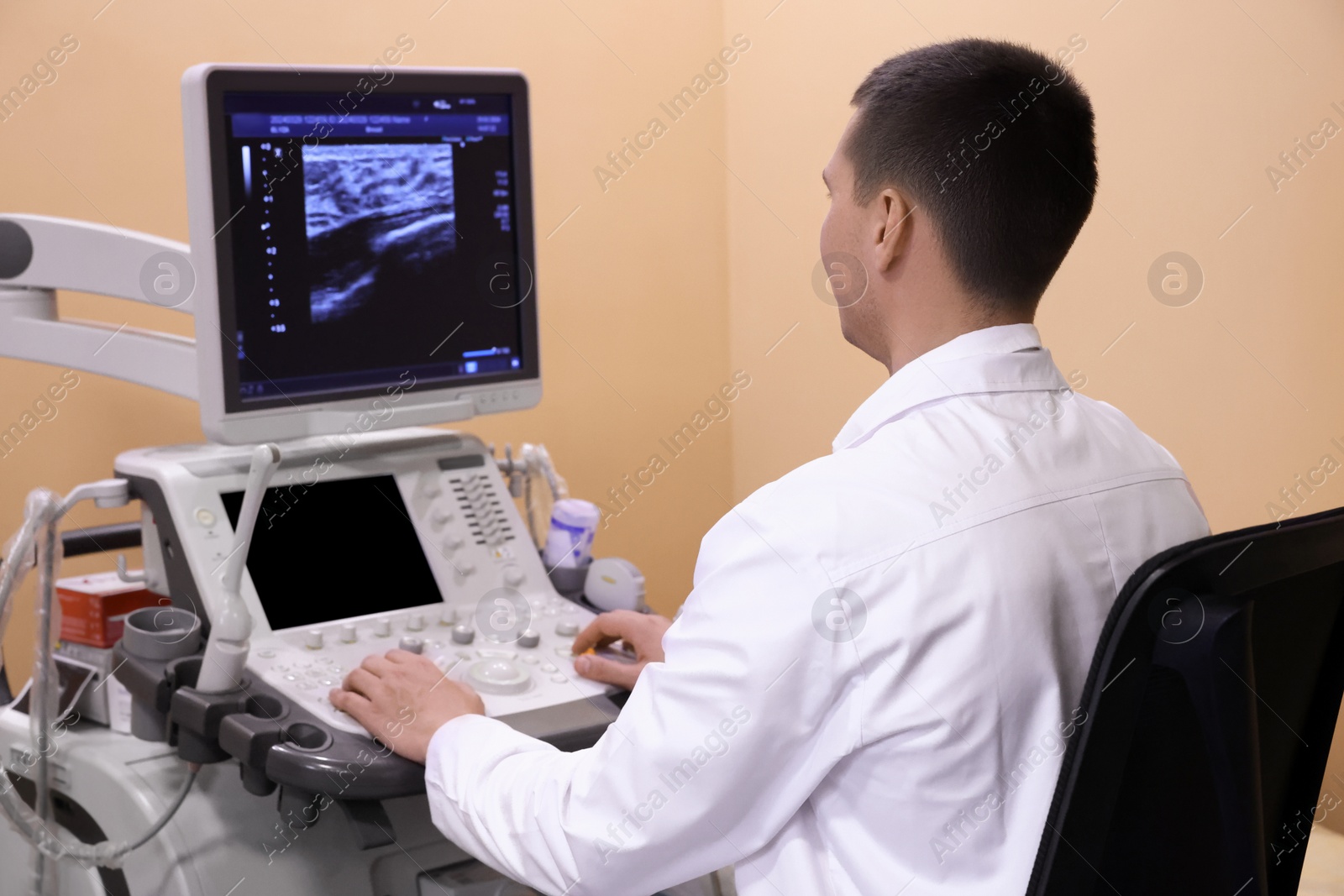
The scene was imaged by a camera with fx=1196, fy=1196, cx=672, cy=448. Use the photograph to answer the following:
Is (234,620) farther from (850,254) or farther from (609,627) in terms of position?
(850,254)

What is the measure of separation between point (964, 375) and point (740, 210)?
6.81 ft

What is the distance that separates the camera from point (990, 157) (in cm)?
101

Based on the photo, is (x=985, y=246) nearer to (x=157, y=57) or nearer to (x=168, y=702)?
(x=168, y=702)

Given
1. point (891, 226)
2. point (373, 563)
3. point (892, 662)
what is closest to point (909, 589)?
point (892, 662)

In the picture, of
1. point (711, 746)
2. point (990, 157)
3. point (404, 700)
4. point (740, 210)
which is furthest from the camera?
point (740, 210)

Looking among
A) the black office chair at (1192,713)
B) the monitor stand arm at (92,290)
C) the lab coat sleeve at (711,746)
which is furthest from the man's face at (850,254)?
the monitor stand arm at (92,290)

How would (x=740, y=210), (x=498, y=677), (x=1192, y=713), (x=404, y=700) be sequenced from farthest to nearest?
1. (x=740, y=210)
2. (x=498, y=677)
3. (x=404, y=700)
4. (x=1192, y=713)

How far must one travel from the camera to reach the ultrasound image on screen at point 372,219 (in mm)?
1495

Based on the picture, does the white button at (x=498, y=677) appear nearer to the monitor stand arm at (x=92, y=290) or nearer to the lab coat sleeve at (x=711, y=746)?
the lab coat sleeve at (x=711, y=746)

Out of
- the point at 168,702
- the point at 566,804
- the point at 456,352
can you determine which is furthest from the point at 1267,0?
the point at 168,702

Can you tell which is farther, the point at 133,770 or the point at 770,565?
the point at 133,770

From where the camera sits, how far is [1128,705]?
75cm

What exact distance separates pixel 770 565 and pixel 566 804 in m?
0.30

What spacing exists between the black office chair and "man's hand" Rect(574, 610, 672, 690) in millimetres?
683
